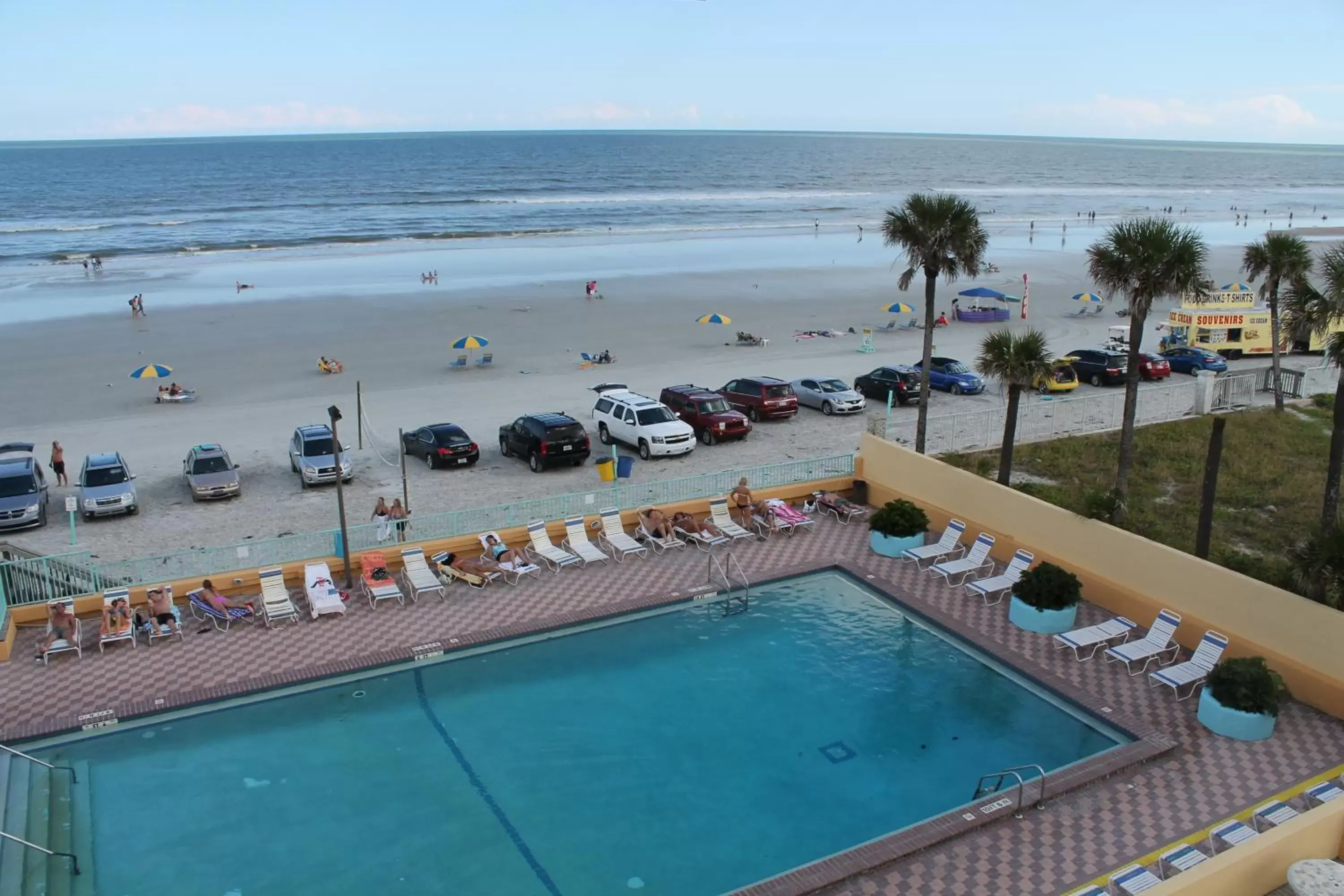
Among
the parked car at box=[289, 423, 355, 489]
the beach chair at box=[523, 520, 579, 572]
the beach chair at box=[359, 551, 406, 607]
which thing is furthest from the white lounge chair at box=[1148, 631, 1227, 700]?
the parked car at box=[289, 423, 355, 489]

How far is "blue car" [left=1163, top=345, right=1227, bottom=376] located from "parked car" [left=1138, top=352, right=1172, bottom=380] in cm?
96

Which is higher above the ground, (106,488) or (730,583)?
(106,488)

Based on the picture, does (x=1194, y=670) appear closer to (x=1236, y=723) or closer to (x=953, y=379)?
(x=1236, y=723)

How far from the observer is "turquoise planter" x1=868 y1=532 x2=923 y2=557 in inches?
733

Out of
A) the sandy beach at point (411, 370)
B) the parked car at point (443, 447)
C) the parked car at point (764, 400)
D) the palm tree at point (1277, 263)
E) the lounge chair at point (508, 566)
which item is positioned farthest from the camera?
the parked car at point (764, 400)

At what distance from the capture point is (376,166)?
599 feet

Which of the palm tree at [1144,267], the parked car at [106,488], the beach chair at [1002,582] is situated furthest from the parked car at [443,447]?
the palm tree at [1144,267]

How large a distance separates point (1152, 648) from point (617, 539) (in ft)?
30.1

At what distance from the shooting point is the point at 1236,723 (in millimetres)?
12578

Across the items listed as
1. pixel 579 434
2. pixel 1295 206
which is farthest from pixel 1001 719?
pixel 1295 206

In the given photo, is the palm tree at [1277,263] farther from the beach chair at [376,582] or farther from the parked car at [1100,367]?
the beach chair at [376,582]

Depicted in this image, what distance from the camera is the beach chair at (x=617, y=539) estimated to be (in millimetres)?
18891

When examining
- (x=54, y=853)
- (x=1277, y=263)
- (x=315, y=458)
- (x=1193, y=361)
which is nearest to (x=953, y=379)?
(x=1277, y=263)

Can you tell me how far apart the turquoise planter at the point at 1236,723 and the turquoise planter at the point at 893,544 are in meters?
6.35
